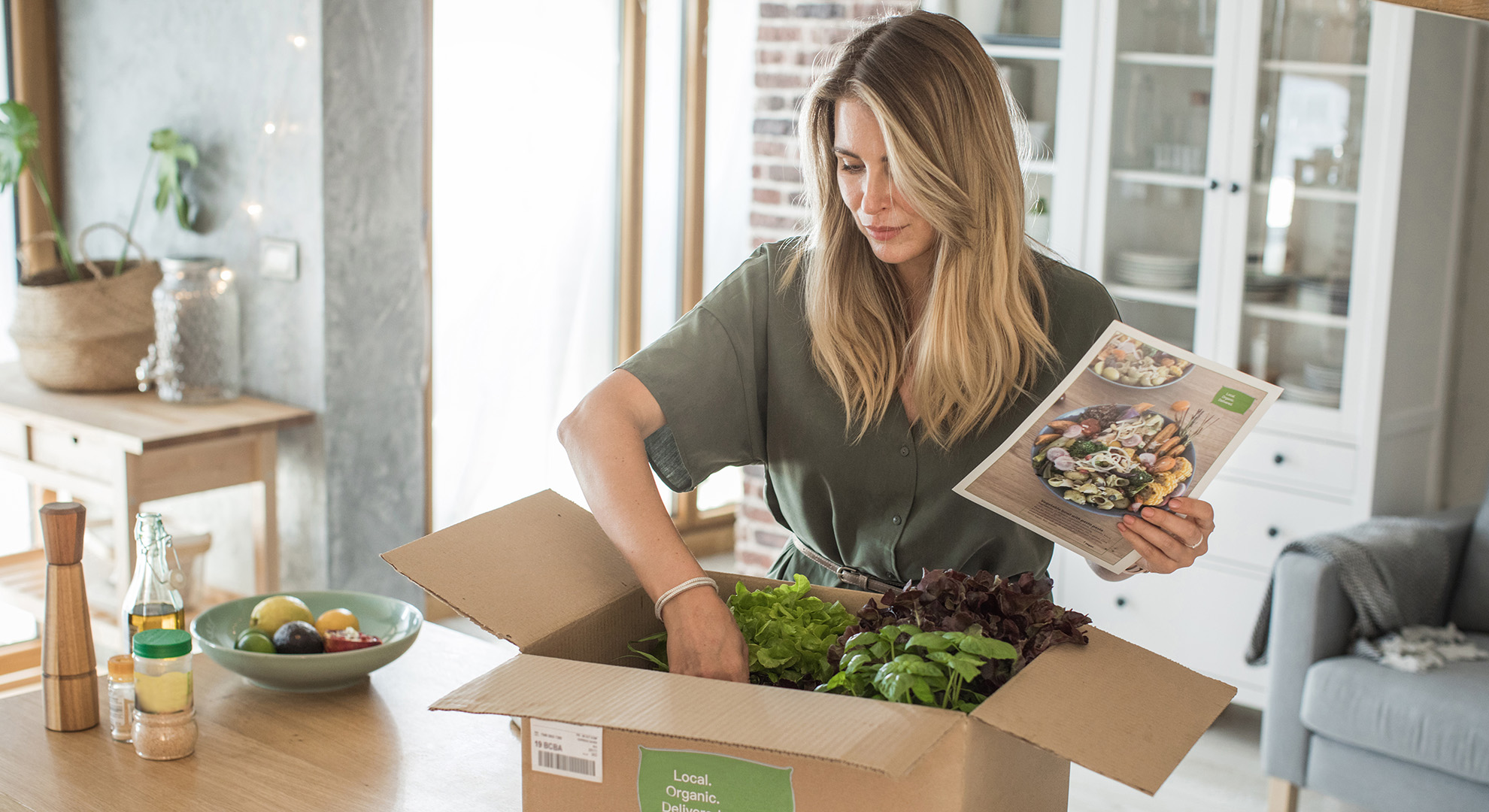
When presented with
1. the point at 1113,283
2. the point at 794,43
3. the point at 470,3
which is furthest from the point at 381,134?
the point at 1113,283

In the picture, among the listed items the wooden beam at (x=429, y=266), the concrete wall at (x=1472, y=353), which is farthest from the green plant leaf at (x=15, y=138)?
the concrete wall at (x=1472, y=353)

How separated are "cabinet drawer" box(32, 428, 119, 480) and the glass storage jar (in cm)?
25

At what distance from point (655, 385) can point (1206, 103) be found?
7.84 ft

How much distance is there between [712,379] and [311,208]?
6.53 feet

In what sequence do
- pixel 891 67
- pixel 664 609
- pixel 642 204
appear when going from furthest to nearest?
pixel 642 204 → pixel 891 67 → pixel 664 609

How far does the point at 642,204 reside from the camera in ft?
14.9

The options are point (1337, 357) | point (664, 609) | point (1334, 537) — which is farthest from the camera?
point (1337, 357)

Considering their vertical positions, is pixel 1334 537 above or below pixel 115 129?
below

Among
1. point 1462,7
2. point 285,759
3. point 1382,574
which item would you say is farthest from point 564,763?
point 1382,574

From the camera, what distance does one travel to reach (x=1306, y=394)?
10.5 ft

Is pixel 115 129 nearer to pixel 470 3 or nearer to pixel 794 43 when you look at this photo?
pixel 470 3

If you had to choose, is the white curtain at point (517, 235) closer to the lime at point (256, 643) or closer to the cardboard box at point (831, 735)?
the lime at point (256, 643)

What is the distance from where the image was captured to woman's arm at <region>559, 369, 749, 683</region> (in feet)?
3.90

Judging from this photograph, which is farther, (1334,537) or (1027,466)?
(1334,537)
